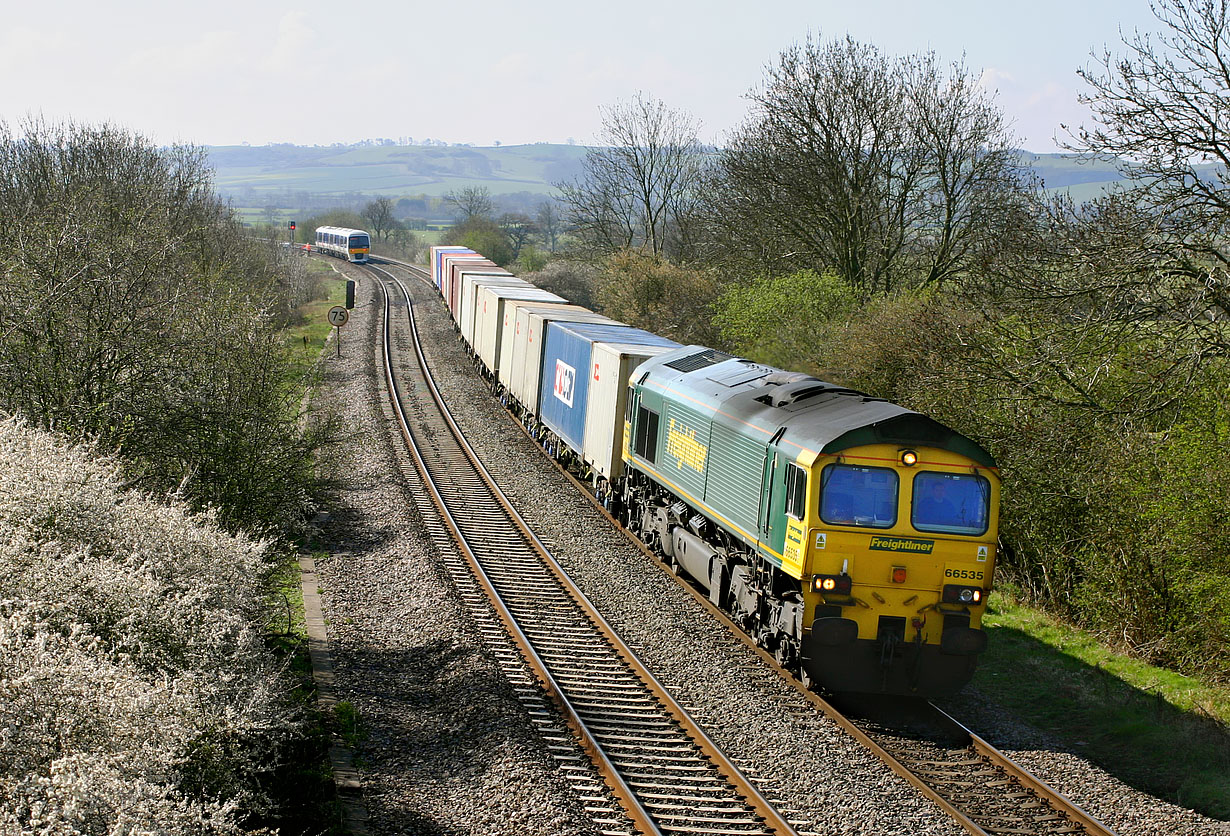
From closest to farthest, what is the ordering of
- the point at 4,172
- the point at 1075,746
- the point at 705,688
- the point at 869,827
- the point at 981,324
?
the point at 869,827, the point at 1075,746, the point at 705,688, the point at 981,324, the point at 4,172

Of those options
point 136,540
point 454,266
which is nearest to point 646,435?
point 136,540

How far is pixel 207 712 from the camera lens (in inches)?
296

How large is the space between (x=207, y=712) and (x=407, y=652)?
508 centimetres

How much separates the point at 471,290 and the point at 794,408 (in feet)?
89.9

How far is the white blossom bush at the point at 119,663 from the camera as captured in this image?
18.7ft

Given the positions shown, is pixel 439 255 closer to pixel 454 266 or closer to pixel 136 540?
pixel 454 266

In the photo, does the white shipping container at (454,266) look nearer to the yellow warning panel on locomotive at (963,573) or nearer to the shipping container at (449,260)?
the shipping container at (449,260)

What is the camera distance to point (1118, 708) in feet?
37.7

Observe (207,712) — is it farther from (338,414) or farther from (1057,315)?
(338,414)

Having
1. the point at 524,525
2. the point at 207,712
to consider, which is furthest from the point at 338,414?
the point at 207,712

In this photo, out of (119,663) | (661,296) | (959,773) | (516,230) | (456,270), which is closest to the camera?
(119,663)

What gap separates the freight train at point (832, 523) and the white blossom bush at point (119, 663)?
5.61 metres

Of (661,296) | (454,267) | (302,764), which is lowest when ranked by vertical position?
(302,764)

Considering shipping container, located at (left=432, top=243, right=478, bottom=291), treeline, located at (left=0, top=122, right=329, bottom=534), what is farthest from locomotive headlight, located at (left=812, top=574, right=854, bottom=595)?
shipping container, located at (left=432, top=243, right=478, bottom=291)
